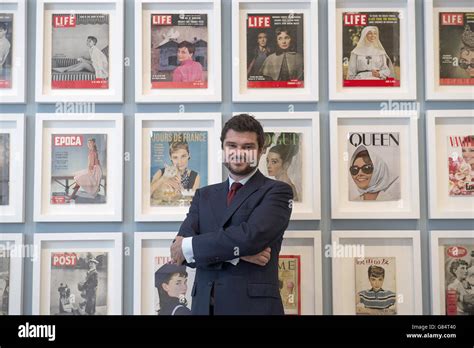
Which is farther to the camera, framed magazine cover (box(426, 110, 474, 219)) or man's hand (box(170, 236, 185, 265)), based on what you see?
framed magazine cover (box(426, 110, 474, 219))

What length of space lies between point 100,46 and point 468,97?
1036mm

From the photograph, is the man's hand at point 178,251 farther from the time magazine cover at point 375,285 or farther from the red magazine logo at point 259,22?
the red magazine logo at point 259,22

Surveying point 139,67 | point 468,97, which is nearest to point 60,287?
point 139,67

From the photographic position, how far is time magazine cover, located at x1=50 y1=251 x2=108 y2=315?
1.47 meters

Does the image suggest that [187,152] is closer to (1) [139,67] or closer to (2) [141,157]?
(2) [141,157]

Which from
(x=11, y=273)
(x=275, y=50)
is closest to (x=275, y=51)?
(x=275, y=50)

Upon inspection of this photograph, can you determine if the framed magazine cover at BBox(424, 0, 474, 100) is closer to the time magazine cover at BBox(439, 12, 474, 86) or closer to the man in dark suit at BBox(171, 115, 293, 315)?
the time magazine cover at BBox(439, 12, 474, 86)

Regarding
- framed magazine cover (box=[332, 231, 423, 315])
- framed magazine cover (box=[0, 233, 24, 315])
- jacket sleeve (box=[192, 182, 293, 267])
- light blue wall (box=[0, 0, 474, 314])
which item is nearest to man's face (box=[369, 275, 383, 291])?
framed magazine cover (box=[332, 231, 423, 315])

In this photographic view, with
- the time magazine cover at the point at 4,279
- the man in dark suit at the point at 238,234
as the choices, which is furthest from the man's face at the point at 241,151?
the time magazine cover at the point at 4,279

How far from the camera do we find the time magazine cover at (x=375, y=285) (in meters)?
1.49

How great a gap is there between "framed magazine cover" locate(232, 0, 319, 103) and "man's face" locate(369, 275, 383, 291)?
1.74 feet

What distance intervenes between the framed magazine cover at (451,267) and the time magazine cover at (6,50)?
1255 mm

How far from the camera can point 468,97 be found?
1471 mm

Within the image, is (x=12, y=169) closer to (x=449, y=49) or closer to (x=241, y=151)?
(x=241, y=151)
